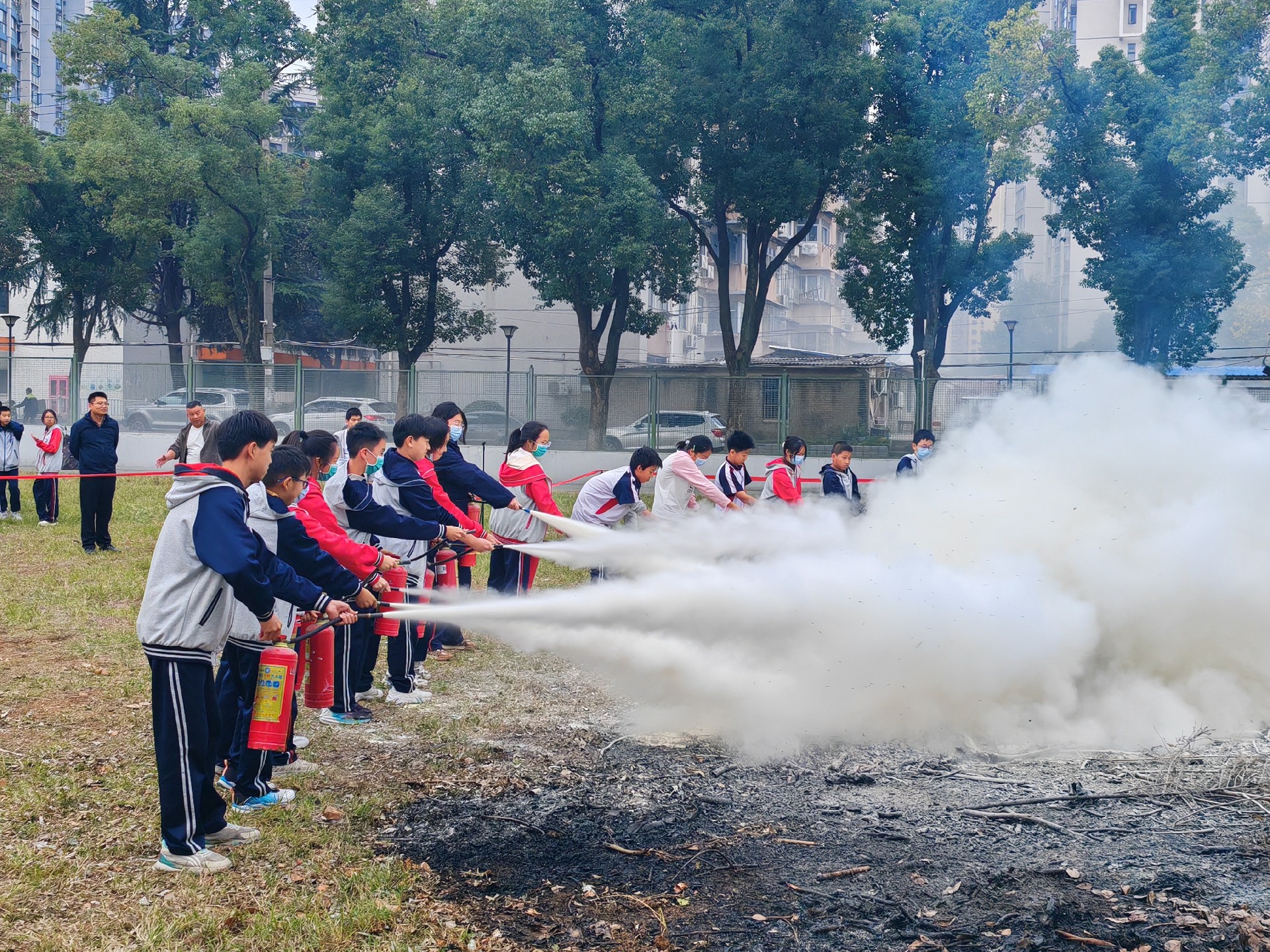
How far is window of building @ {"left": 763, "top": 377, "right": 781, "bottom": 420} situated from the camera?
26141 millimetres

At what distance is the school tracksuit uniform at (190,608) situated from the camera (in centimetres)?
471

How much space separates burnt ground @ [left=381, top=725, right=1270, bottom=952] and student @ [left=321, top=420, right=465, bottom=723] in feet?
4.72

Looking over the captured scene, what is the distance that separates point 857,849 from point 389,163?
28.0 metres

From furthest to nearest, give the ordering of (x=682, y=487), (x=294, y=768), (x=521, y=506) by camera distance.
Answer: (x=682, y=487) → (x=521, y=506) → (x=294, y=768)

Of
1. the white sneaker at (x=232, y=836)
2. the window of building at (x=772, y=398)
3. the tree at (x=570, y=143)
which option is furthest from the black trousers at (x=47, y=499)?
the window of building at (x=772, y=398)

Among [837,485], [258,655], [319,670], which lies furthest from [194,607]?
[837,485]

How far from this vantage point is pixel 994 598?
284 inches

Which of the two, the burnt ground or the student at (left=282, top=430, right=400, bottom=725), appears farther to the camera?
the student at (left=282, top=430, right=400, bottom=725)

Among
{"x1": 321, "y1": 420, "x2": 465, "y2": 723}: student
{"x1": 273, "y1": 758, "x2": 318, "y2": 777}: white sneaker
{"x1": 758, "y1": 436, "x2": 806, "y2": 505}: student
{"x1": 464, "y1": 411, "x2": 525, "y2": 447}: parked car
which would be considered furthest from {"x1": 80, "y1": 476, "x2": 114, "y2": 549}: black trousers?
{"x1": 464, "y1": 411, "x2": 525, "y2": 447}: parked car

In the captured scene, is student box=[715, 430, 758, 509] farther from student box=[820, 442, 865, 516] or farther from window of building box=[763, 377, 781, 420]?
window of building box=[763, 377, 781, 420]

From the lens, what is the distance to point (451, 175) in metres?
30.4

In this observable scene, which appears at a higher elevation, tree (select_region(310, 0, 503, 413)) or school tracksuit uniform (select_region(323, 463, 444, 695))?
tree (select_region(310, 0, 503, 413))

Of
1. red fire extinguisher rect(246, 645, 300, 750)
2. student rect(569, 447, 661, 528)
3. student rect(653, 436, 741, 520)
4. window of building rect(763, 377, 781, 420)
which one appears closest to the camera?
red fire extinguisher rect(246, 645, 300, 750)

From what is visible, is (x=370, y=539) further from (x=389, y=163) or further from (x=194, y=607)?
(x=389, y=163)
